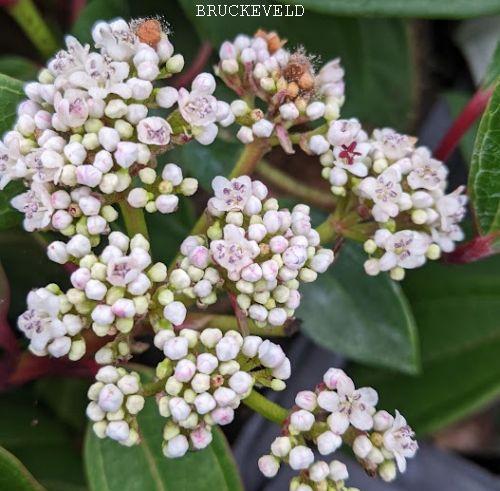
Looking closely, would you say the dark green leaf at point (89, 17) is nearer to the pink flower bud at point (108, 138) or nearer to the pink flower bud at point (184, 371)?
the pink flower bud at point (108, 138)

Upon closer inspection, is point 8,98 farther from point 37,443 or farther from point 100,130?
point 37,443

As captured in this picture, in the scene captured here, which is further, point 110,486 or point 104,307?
point 110,486

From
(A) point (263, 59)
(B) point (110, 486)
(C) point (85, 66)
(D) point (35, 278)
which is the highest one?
(A) point (263, 59)

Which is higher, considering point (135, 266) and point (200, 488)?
point (135, 266)

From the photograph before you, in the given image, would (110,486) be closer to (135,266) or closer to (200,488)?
(200,488)

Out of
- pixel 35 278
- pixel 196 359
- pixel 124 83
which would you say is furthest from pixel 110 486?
pixel 124 83
